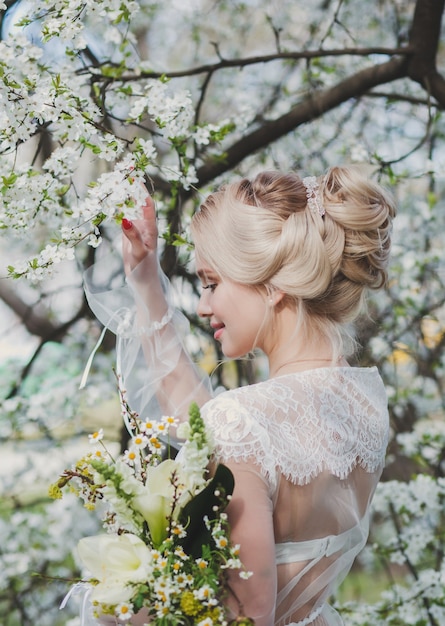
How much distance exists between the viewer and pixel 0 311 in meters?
4.52

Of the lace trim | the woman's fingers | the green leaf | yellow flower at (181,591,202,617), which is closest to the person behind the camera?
yellow flower at (181,591,202,617)

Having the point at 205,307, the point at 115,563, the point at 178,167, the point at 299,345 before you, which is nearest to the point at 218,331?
the point at 205,307

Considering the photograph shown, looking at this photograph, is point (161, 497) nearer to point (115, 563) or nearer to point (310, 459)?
point (115, 563)

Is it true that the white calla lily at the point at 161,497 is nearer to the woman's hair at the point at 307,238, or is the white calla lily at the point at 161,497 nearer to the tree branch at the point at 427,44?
the woman's hair at the point at 307,238

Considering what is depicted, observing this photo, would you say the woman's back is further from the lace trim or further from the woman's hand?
the woman's hand

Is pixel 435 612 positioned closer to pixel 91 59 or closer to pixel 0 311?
pixel 91 59

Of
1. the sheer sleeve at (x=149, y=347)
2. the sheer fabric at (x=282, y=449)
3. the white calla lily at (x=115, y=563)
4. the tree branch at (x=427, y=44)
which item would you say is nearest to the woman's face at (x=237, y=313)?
the sheer fabric at (x=282, y=449)

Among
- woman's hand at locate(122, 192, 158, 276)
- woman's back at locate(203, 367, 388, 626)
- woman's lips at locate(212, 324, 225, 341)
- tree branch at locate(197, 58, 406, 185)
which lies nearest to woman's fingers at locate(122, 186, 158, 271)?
woman's hand at locate(122, 192, 158, 276)

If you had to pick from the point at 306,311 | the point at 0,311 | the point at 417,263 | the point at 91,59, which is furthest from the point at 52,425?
the point at 306,311

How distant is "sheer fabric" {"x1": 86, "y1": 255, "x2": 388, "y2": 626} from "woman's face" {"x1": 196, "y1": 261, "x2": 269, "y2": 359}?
0.47ft

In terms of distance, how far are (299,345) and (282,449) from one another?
30 cm

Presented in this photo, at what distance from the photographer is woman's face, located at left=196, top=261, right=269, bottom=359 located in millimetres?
→ 1647

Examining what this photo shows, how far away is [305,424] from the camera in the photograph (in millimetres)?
1490

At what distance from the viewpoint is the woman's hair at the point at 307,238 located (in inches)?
63.7
